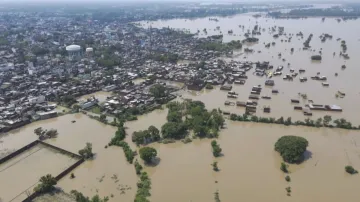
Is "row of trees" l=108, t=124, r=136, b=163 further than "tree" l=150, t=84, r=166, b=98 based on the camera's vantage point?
No

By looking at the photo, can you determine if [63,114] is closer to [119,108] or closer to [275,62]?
[119,108]

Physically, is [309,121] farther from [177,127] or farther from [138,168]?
[138,168]

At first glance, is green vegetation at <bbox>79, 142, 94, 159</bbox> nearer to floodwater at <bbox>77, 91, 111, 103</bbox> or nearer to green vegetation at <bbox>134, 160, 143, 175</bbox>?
green vegetation at <bbox>134, 160, 143, 175</bbox>

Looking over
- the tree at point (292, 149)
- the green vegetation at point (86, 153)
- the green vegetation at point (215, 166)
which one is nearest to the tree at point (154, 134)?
the green vegetation at point (86, 153)

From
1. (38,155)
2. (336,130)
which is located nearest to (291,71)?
(336,130)

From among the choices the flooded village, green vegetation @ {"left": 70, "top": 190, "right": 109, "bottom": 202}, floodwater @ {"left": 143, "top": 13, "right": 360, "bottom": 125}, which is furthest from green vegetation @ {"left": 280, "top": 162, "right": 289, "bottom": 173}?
green vegetation @ {"left": 70, "top": 190, "right": 109, "bottom": 202}
